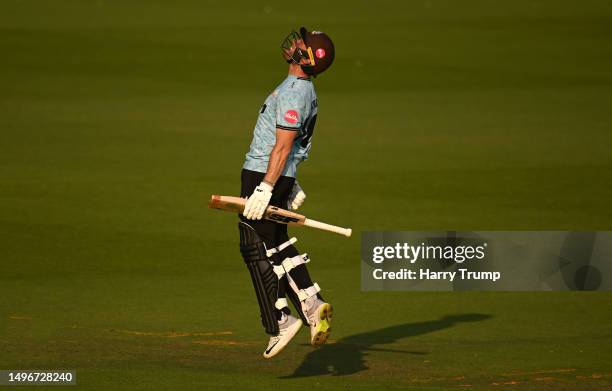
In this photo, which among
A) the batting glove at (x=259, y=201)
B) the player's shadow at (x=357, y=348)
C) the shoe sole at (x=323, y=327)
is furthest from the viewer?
the player's shadow at (x=357, y=348)

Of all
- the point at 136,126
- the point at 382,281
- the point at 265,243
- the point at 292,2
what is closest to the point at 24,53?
the point at 136,126

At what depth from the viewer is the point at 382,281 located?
1400 centimetres

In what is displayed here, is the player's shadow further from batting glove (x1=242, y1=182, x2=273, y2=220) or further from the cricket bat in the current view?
batting glove (x1=242, y1=182, x2=273, y2=220)

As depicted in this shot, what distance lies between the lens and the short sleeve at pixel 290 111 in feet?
31.3

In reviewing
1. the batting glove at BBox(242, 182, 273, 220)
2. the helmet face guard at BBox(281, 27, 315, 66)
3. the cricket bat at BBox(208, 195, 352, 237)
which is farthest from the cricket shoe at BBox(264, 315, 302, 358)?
the helmet face guard at BBox(281, 27, 315, 66)

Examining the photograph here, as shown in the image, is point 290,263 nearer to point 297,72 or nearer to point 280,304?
point 280,304

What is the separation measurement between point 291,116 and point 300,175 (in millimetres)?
9598

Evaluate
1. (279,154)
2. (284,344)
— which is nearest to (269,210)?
(279,154)

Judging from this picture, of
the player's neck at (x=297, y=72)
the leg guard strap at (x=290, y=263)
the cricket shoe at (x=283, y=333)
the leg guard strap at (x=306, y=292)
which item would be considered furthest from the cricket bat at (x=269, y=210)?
the player's neck at (x=297, y=72)

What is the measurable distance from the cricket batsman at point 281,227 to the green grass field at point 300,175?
41cm

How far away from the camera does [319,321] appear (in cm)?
980

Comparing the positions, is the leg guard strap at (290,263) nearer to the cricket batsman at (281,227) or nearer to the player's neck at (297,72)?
the cricket batsman at (281,227)

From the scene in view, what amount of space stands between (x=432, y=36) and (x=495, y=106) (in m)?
7.00

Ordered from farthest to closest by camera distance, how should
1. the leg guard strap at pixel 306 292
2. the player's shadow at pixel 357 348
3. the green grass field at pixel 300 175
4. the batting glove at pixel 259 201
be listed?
the green grass field at pixel 300 175 < the player's shadow at pixel 357 348 < the leg guard strap at pixel 306 292 < the batting glove at pixel 259 201
